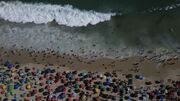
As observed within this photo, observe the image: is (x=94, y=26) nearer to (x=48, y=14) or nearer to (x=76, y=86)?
(x=48, y=14)

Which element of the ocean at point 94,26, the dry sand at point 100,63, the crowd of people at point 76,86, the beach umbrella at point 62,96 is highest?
the ocean at point 94,26

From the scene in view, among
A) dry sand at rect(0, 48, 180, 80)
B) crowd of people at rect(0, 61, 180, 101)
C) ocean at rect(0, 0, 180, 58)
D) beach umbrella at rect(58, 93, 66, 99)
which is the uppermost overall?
ocean at rect(0, 0, 180, 58)

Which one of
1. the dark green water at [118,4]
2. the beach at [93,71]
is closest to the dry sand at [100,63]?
the beach at [93,71]

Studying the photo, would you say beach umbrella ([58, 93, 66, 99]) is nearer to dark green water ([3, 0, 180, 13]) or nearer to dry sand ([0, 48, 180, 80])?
dry sand ([0, 48, 180, 80])

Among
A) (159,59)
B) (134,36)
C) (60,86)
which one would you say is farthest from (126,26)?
(60,86)

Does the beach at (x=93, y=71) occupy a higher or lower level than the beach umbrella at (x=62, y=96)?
higher

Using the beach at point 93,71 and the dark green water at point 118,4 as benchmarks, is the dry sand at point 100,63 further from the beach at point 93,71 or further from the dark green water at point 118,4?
the dark green water at point 118,4

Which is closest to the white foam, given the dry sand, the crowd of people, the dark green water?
the dark green water

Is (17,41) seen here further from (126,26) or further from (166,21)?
(166,21)
